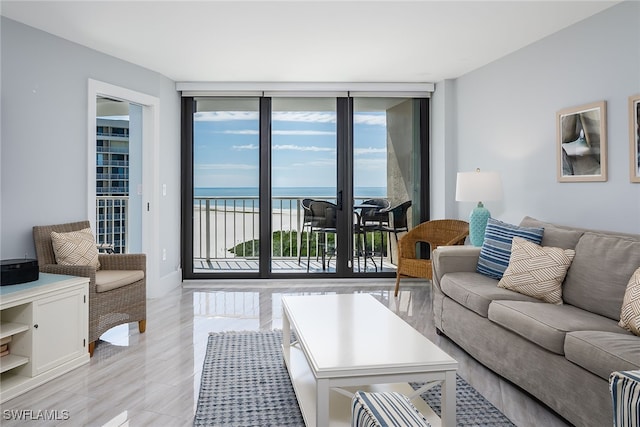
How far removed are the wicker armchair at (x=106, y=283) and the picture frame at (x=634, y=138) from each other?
3.75 m

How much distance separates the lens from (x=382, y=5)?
3246mm

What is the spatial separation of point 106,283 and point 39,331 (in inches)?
24.8

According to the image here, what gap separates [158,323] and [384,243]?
3047 mm

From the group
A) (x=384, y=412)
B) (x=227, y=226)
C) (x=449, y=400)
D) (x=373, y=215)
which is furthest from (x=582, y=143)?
(x=227, y=226)

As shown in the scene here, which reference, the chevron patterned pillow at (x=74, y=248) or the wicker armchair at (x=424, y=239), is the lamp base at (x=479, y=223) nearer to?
the wicker armchair at (x=424, y=239)

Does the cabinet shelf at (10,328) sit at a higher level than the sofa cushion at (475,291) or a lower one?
lower

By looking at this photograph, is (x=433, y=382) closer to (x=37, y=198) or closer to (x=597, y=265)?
(x=597, y=265)

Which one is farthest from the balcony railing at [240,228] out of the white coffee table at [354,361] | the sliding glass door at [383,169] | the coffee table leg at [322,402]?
the coffee table leg at [322,402]

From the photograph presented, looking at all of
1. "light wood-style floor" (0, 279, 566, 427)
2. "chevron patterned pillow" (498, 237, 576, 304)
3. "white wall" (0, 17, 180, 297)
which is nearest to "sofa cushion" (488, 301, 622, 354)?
"chevron patterned pillow" (498, 237, 576, 304)

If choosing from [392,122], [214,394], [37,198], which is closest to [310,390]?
[214,394]

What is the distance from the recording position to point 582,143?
11.4ft

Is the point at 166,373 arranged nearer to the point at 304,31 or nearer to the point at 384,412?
the point at 384,412

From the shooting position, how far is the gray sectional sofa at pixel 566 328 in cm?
206

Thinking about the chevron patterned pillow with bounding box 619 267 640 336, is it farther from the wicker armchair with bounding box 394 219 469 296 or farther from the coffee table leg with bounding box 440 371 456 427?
the wicker armchair with bounding box 394 219 469 296
